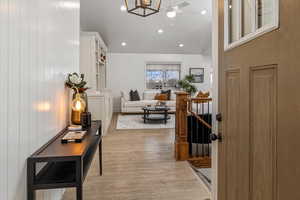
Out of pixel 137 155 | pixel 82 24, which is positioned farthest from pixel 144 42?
pixel 137 155

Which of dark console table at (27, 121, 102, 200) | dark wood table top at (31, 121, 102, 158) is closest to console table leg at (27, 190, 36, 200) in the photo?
dark console table at (27, 121, 102, 200)

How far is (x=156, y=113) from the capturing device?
289 inches

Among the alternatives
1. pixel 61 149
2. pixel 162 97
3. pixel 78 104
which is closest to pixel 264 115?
pixel 61 149

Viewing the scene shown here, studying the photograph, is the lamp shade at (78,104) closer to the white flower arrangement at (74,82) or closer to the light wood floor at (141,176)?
the white flower arrangement at (74,82)

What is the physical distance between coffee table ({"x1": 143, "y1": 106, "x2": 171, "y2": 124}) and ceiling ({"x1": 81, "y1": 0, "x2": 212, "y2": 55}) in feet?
9.43

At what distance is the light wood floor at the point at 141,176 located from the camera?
2.45 m

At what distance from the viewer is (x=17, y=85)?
4.31 feet

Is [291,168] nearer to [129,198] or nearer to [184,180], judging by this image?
[129,198]

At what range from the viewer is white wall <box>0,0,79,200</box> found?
3.86ft

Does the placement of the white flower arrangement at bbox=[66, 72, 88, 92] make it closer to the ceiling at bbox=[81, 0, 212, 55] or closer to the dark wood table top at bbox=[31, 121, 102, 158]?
the dark wood table top at bbox=[31, 121, 102, 158]

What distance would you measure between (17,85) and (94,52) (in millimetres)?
4599

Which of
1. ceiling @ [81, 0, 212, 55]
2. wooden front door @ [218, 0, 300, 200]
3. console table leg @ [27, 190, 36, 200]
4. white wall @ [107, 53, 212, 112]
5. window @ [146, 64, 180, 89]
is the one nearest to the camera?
wooden front door @ [218, 0, 300, 200]

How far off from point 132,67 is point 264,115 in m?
8.84

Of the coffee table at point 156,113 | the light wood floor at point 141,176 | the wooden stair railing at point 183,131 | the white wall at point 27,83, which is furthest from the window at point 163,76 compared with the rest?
the white wall at point 27,83
